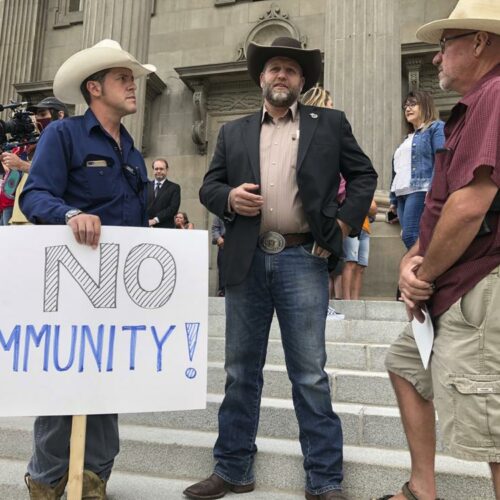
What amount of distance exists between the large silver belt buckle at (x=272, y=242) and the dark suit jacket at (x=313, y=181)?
54 millimetres

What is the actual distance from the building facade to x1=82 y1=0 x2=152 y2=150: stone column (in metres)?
0.02

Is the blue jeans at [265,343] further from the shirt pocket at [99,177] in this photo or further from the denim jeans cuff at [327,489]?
the shirt pocket at [99,177]

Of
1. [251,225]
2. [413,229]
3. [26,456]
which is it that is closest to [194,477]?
[26,456]

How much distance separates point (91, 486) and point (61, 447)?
0.75 ft

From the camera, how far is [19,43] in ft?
42.3

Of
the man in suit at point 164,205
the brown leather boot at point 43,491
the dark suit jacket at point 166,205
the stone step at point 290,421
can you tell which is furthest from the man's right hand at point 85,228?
the dark suit jacket at point 166,205

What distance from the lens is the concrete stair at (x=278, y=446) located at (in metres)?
2.71

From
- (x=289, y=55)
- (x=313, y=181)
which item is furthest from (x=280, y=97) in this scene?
(x=313, y=181)

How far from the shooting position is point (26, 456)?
10.9ft

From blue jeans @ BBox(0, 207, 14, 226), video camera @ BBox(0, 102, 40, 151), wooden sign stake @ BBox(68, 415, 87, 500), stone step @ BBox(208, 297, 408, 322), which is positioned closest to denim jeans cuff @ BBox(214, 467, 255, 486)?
wooden sign stake @ BBox(68, 415, 87, 500)

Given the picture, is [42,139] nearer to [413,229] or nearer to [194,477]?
[194,477]

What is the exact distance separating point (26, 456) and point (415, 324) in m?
2.53

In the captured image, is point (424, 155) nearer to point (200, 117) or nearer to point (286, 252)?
point (286, 252)

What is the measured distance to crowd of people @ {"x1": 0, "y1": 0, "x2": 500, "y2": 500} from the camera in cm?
195
